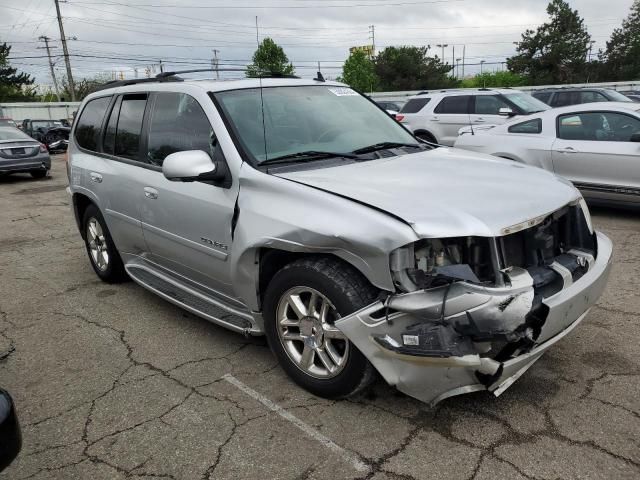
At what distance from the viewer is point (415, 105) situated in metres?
13.2

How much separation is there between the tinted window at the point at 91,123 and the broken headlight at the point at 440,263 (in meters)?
3.54

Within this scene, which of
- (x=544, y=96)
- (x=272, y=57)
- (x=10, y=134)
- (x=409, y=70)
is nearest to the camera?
(x=10, y=134)

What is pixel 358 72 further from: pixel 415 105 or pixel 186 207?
pixel 186 207

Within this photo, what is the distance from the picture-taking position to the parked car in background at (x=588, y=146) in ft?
22.6

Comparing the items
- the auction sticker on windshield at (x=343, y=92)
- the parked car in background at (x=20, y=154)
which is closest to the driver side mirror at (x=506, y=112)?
the auction sticker on windshield at (x=343, y=92)

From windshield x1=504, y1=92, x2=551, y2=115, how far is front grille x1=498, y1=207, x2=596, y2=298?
28.3 feet

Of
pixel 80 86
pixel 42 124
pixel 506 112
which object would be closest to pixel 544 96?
Result: pixel 506 112

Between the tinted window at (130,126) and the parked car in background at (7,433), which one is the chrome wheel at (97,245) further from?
the parked car in background at (7,433)

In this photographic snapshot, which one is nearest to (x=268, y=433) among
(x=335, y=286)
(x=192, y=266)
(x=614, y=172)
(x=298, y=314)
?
(x=298, y=314)

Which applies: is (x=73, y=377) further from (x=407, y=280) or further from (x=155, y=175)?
(x=407, y=280)

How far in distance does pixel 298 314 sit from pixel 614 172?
5552mm

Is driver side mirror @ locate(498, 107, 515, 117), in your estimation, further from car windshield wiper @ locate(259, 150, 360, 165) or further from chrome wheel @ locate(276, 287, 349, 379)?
chrome wheel @ locate(276, 287, 349, 379)

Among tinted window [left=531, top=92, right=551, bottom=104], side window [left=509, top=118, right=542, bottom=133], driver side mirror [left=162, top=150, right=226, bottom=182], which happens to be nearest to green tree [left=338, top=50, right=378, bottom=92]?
tinted window [left=531, top=92, right=551, bottom=104]

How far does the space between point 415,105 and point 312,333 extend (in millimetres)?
11045
